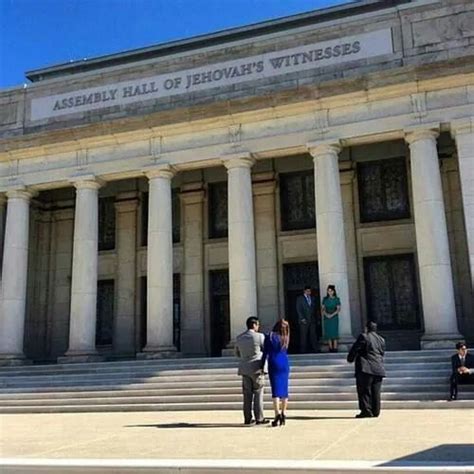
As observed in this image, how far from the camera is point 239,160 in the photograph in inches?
726

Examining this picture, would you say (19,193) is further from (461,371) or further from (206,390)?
(461,371)

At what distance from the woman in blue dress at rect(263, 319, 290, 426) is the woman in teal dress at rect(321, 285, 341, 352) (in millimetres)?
6473

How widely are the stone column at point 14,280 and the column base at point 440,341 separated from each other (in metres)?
12.8

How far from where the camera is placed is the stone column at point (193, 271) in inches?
845

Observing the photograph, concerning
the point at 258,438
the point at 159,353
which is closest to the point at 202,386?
the point at 159,353

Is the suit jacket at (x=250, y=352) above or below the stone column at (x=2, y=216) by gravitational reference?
below

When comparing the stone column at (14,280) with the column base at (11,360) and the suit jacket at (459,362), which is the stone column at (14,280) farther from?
the suit jacket at (459,362)

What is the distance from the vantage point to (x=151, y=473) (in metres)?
5.79

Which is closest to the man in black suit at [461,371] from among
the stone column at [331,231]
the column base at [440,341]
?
the column base at [440,341]

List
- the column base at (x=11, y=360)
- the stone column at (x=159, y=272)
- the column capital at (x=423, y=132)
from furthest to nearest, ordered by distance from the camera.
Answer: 1. the column base at (x=11, y=360)
2. the stone column at (x=159, y=272)
3. the column capital at (x=423, y=132)

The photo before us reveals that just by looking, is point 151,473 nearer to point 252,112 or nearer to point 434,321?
point 434,321

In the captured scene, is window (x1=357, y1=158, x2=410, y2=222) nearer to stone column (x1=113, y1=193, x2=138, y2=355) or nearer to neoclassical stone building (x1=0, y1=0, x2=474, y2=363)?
neoclassical stone building (x1=0, y1=0, x2=474, y2=363)

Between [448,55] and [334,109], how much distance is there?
385cm

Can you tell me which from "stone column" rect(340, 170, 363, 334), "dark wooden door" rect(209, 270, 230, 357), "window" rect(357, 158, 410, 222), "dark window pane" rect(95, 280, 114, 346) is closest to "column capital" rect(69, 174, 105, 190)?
"dark window pane" rect(95, 280, 114, 346)
